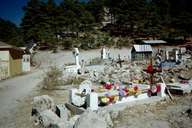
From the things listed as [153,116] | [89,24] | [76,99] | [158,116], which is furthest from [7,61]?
[89,24]

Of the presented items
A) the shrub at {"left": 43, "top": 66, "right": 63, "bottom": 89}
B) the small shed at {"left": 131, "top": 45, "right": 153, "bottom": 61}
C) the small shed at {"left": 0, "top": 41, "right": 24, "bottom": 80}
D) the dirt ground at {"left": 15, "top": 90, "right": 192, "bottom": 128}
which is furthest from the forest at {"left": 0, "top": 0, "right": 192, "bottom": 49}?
the dirt ground at {"left": 15, "top": 90, "right": 192, "bottom": 128}

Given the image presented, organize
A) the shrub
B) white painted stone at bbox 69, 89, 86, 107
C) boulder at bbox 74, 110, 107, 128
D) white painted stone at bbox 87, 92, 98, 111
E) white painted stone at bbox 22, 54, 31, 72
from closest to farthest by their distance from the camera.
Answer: boulder at bbox 74, 110, 107, 128, white painted stone at bbox 87, 92, 98, 111, white painted stone at bbox 69, 89, 86, 107, the shrub, white painted stone at bbox 22, 54, 31, 72

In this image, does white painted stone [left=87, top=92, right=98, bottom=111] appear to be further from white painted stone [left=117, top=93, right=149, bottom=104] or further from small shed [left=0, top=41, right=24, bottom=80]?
small shed [left=0, top=41, right=24, bottom=80]

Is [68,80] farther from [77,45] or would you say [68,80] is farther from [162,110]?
[77,45]

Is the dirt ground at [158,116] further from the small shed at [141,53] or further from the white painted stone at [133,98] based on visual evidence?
the small shed at [141,53]

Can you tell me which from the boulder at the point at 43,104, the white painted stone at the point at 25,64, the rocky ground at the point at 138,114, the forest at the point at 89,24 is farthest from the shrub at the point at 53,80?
the forest at the point at 89,24

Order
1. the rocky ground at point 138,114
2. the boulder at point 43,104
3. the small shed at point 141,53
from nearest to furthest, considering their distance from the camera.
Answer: the rocky ground at point 138,114
the boulder at point 43,104
the small shed at point 141,53

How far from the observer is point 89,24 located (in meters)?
53.3

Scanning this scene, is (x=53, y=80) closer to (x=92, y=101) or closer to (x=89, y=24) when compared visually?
(x=92, y=101)

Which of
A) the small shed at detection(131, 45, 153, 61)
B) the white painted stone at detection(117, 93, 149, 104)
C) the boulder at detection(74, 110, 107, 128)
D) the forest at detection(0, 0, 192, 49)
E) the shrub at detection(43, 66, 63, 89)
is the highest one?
the forest at detection(0, 0, 192, 49)

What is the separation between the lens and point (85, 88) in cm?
1278

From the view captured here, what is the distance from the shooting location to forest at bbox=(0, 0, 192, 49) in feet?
164

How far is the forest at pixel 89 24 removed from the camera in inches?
1965

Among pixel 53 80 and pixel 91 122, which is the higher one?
pixel 53 80
